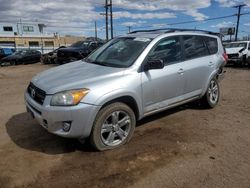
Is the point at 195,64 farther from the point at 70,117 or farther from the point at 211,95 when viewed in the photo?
the point at 70,117

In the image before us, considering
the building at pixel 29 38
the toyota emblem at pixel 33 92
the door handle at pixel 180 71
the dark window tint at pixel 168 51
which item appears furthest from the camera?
the building at pixel 29 38

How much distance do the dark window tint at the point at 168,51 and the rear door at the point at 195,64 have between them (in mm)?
211

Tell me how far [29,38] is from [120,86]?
5648cm

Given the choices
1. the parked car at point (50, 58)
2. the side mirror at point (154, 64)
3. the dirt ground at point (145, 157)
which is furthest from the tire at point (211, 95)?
the parked car at point (50, 58)

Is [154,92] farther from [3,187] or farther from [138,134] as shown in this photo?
[3,187]

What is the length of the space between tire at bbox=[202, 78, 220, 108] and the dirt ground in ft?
1.67

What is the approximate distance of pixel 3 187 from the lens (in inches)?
115

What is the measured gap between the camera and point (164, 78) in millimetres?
4254

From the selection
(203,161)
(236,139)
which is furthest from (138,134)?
(236,139)

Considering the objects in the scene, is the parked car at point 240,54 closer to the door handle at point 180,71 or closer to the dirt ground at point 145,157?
the dirt ground at point 145,157

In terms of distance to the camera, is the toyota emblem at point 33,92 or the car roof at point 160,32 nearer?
the toyota emblem at point 33,92

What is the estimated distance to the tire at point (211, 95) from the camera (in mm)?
5590

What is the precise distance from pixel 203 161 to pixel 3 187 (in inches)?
101

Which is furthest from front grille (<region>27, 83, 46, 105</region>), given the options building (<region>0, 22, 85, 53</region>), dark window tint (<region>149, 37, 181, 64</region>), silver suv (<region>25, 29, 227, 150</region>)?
building (<region>0, 22, 85, 53</region>)
